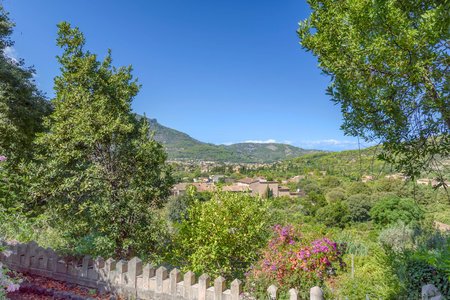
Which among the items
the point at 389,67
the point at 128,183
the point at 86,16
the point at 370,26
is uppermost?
the point at 86,16

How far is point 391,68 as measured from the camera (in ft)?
11.9

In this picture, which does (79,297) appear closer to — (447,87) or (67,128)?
(67,128)

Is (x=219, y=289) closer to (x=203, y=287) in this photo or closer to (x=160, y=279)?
(x=203, y=287)

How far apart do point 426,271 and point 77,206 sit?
7688mm

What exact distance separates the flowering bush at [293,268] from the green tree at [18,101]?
8.49 meters

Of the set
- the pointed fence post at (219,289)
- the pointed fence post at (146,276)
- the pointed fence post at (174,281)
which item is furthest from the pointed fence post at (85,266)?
the pointed fence post at (219,289)

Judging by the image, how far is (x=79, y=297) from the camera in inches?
197

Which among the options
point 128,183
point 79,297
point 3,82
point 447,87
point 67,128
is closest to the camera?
point 447,87

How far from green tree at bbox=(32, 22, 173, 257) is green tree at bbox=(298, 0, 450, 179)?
5311 mm

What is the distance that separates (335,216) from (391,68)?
144 ft

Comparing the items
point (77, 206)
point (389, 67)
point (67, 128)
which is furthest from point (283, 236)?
point (67, 128)

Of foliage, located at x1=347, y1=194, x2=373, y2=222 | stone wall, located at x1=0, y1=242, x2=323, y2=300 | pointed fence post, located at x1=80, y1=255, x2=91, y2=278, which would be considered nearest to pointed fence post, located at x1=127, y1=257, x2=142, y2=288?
stone wall, located at x1=0, y1=242, x2=323, y2=300

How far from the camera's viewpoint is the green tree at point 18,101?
32.3 feet

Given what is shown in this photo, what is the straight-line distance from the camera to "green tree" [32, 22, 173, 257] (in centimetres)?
776
